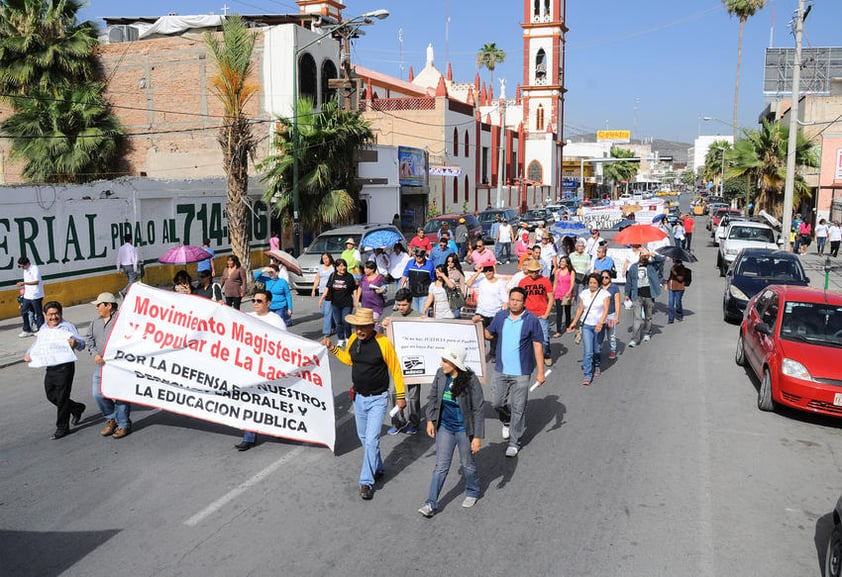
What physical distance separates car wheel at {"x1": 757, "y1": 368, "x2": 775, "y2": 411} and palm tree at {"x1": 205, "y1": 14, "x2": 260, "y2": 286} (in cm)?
1437

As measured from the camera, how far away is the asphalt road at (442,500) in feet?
18.8

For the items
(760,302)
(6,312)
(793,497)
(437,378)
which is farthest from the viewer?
(6,312)

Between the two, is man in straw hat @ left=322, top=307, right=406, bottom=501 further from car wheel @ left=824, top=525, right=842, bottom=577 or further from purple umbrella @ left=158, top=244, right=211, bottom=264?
purple umbrella @ left=158, top=244, right=211, bottom=264

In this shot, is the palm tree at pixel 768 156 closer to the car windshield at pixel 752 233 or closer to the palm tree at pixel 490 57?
the car windshield at pixel 752 233

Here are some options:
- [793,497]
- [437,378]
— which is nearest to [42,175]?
[437,378]

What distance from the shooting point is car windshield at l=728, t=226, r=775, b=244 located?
26.7 m

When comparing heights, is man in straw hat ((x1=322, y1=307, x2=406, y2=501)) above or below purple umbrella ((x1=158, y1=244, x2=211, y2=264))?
below

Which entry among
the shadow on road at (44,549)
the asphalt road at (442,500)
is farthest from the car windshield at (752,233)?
the shadow on road at (44,549)

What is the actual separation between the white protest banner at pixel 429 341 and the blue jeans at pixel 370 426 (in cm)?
177

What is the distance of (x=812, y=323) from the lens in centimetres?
1017

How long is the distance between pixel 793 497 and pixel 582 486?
75.9 inches

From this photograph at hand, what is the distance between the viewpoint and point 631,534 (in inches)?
242

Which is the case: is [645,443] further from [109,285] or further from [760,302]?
[109,285]

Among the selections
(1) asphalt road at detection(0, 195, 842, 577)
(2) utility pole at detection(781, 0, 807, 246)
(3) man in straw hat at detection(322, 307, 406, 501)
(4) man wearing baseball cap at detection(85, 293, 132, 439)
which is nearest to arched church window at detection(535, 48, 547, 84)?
(2) utility pole at detection(781, 0, 807, 246)
